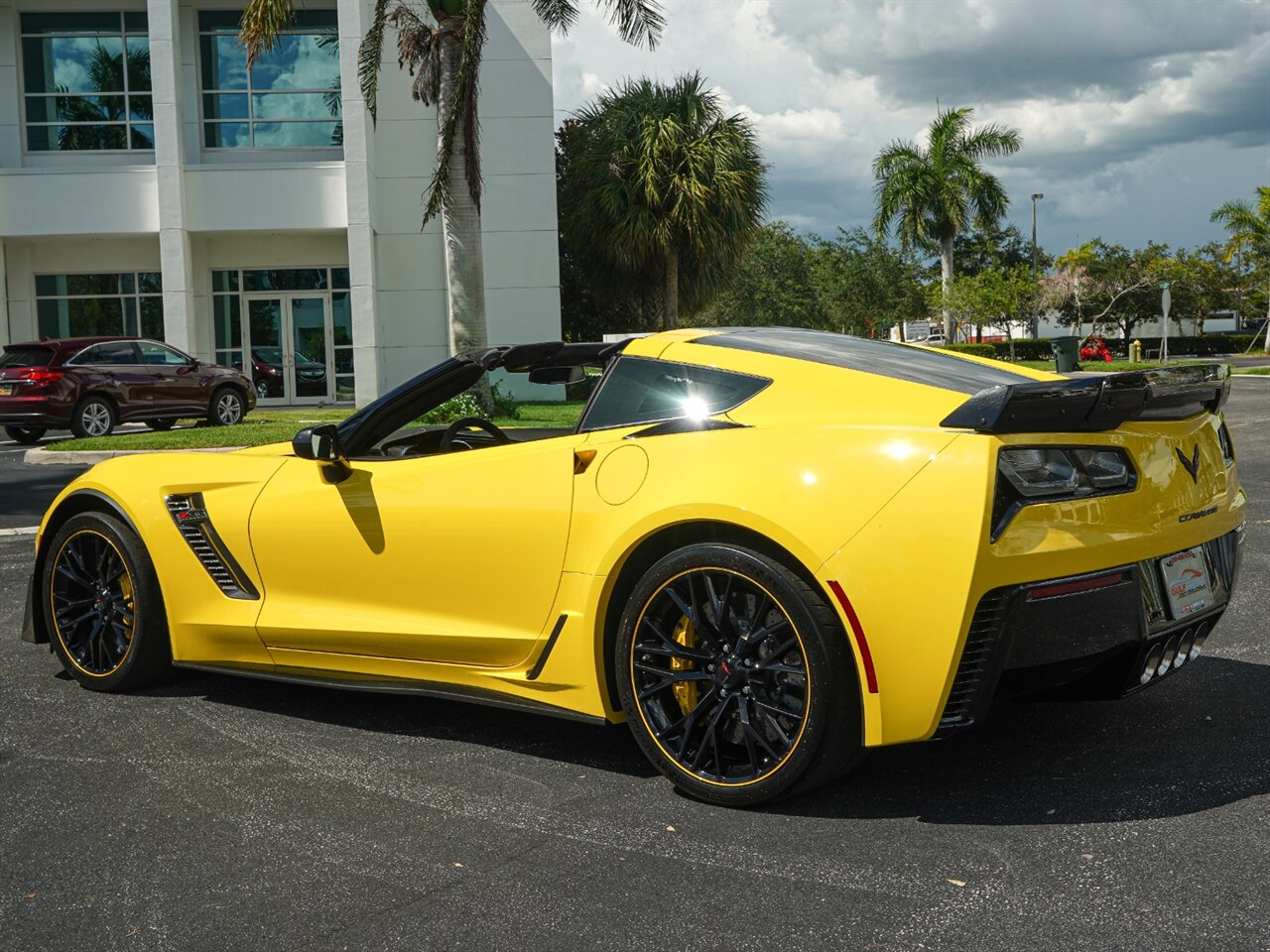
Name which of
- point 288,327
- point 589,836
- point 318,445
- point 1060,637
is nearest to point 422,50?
point 288,327

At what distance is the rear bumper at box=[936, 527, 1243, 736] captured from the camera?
3.31 meters

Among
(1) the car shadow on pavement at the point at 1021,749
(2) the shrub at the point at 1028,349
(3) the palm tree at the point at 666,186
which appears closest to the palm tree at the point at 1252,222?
(2) the shrub at the point at 1028,349

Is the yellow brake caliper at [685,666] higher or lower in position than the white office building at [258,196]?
lower

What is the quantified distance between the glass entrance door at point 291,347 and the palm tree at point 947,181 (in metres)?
25.8

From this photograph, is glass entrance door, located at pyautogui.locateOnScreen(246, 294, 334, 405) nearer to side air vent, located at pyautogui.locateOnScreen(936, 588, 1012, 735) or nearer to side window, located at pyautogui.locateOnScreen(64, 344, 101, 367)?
side window, located at pyautogui.locateOnScreen(64, 344, 101, 367)

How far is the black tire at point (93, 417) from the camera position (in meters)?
19.0

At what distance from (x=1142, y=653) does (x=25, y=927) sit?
115 inches

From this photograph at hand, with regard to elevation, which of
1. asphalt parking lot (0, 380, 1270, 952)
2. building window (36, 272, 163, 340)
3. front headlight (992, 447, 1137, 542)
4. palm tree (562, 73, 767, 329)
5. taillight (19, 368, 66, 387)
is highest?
palm tree (562, 73, 767, 329)

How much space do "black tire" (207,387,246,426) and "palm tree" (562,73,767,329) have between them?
12948 millimetres

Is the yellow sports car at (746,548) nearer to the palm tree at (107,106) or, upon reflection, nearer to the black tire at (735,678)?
the black tire at (735,678)

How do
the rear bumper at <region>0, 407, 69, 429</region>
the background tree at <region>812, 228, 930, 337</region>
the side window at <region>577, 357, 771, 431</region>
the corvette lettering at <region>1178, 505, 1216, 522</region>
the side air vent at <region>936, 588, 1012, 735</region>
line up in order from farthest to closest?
the background tree at <region>812, 228, 930, 337</region> < the rear bumper at <region>0, 407, 69, 429</region> < the side window at <region>577, 357, 771, 431</region> < the corvette lettering at <region>1178, 505, 1216, 522</region> < the side air vent at <region>936, 588, 1012, 735</region>

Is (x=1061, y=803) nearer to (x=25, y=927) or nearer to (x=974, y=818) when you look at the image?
(x=974, y=818)

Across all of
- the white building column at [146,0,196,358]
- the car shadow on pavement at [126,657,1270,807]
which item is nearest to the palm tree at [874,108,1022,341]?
the white building column at [146,0,196,358]

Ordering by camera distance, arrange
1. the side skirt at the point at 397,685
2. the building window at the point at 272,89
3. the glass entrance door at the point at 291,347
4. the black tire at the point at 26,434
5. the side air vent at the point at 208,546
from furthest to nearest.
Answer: the glass entrance door at the point at 291,347 → the building window at the point at 272,89 → the black tire at the point at 26,434 → the side air vent at the point at 208,546 → the side skirt at the point at 397,685
